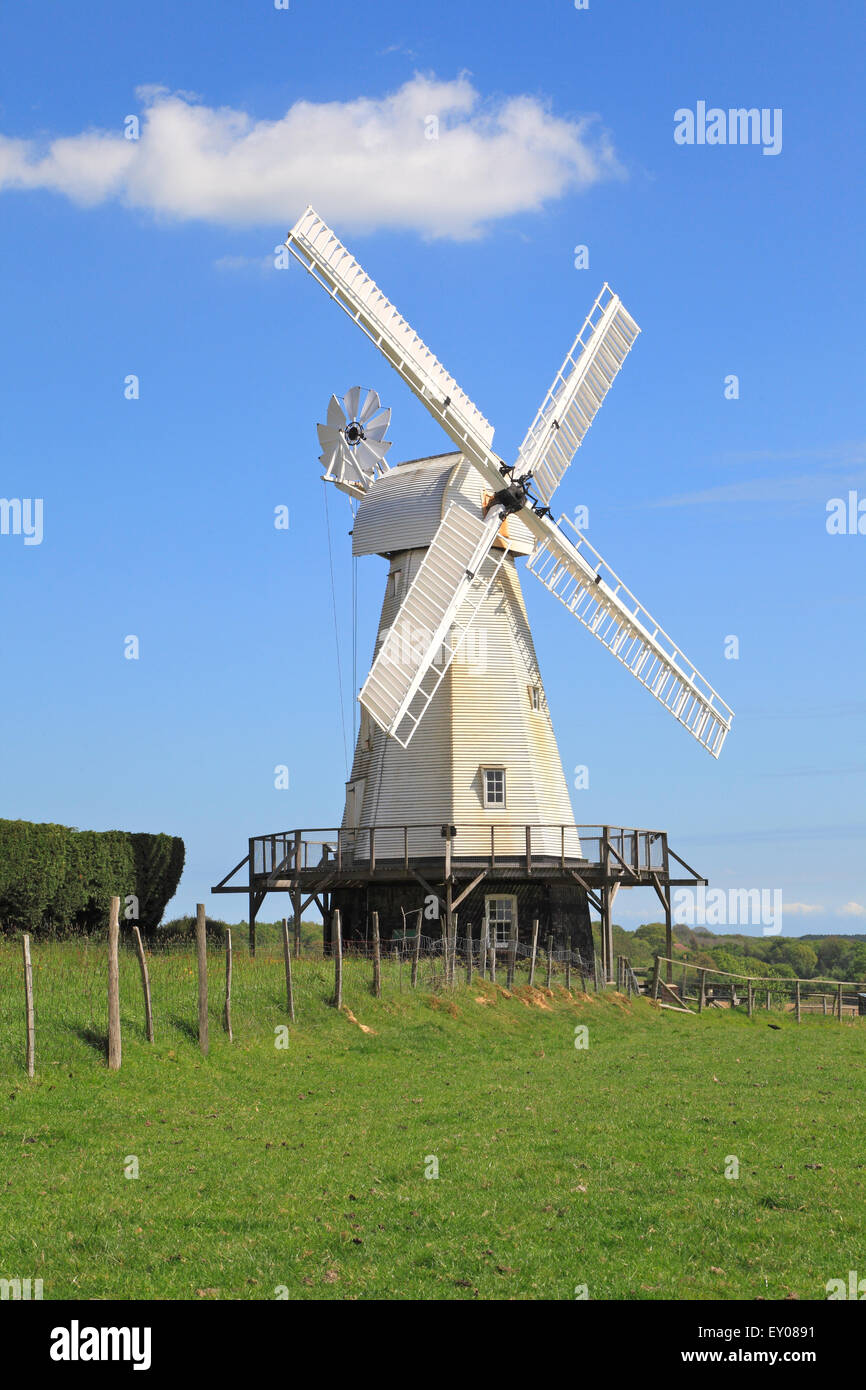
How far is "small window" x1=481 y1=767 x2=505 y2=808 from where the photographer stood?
36.3m

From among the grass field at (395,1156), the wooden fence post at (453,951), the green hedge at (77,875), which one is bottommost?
the grass field at (395,1156)

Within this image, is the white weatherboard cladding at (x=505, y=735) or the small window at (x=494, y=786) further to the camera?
the small window at (x=494, y=786)

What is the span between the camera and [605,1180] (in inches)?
551

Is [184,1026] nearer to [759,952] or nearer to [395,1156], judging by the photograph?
[395,1156]

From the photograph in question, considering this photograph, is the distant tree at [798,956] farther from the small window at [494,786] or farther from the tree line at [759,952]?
the small window at [494,786]

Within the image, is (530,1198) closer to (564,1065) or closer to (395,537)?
(564,1065)

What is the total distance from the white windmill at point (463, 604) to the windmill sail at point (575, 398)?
56 millimetres

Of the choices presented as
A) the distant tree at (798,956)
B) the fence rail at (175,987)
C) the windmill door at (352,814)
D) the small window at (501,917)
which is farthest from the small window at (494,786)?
the distant tree at (798,956)

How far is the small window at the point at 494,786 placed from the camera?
36.3 meters

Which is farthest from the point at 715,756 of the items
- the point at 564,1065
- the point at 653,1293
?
the point at 653,1293

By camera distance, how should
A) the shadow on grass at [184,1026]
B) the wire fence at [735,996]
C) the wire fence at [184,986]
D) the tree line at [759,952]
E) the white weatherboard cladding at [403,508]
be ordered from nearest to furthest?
the wire fence at [184,986] < the shadow on grass at [184,1026] < the white weatherboard cladding at [403,508] < the wire fence at [735,996] < the tree line at [759,952]

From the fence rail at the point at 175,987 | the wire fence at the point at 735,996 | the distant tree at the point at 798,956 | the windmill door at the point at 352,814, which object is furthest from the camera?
the distant tree at the point at 798,956
